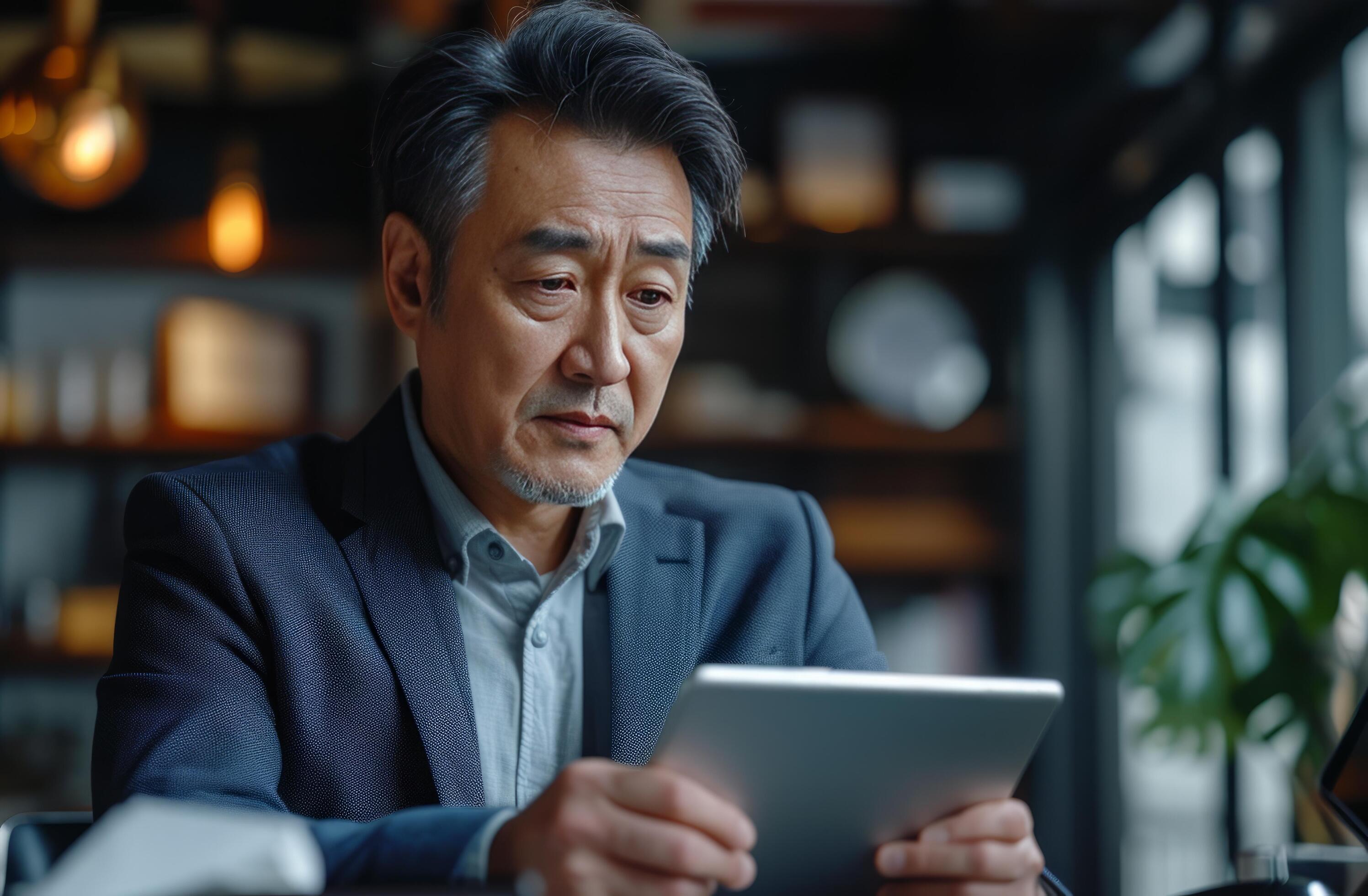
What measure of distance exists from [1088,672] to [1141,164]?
160 centimetres

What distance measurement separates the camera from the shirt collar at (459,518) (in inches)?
56.2

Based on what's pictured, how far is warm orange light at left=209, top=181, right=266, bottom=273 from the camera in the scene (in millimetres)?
3514

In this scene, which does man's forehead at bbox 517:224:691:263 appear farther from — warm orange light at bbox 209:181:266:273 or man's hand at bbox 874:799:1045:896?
warm orange light at bbox 209:181:266:273

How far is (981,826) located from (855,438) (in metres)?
3.21

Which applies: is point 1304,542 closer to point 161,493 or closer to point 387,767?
point 387,767

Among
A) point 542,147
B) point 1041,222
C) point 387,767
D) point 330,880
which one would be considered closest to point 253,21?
point 1041,222

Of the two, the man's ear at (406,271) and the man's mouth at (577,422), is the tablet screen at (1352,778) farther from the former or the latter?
→ the man's ear at (406,271)

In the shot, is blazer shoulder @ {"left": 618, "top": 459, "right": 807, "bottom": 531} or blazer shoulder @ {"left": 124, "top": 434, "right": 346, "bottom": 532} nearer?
blazer shoulder @ {"left": 124, "top": 434, "right": 346, "bottom": 532}

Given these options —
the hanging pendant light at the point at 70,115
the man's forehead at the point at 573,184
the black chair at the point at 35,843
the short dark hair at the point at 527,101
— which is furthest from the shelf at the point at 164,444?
the black chair at the point at 35,843

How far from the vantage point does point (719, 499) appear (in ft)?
5.38

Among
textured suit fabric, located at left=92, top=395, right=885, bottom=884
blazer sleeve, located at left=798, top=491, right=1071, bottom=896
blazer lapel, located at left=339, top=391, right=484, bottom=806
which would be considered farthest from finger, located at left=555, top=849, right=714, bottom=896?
blazer sleeve, located at left=798, top=491, right=1071, bottom=896

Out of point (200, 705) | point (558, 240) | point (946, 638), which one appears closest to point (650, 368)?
point (558, 240)

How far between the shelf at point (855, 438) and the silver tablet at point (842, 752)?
3.11m

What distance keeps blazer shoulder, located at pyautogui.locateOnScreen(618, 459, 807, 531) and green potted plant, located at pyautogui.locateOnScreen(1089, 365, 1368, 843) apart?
2.75 feet
